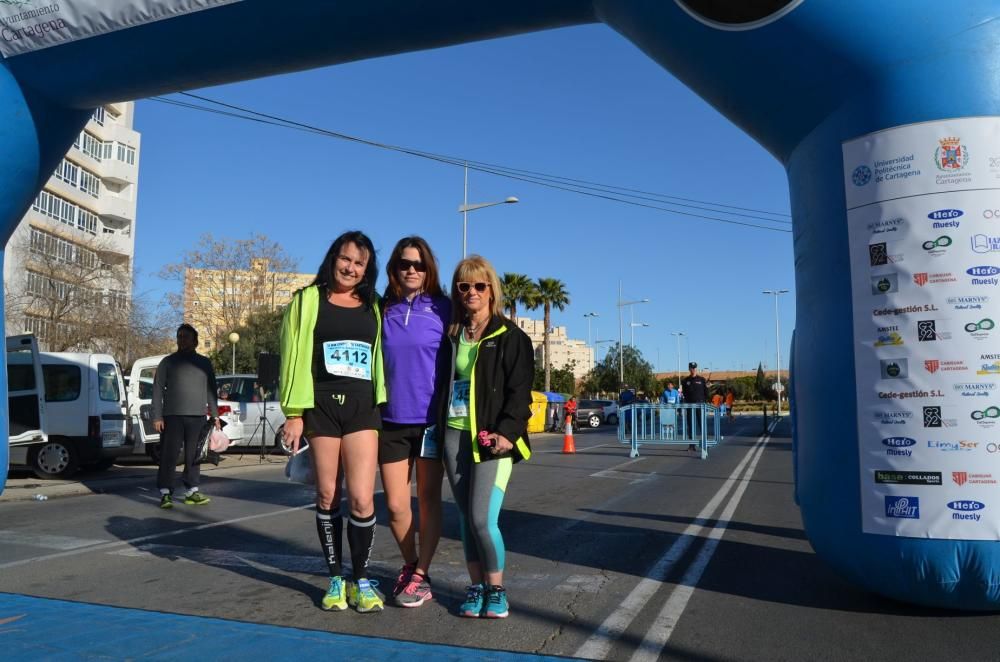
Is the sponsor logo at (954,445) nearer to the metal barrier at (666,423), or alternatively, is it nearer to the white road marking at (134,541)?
the white road marking at (134,541)

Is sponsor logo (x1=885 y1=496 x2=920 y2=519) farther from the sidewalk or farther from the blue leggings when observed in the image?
the sidewalk

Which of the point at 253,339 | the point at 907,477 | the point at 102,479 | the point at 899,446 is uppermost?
the point at 253,339

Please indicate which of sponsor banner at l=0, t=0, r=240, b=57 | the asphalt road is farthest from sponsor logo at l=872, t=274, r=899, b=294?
sponsor banner at l=0, t=0, r=240, b=57

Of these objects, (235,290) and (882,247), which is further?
(235,290)

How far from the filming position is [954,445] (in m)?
3.66

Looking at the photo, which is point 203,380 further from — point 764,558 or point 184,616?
point 764,558

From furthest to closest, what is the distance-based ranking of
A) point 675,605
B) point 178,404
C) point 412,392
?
point 178,404
point 675,605
point 412,392

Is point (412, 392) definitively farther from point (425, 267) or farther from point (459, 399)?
point (425, 267)

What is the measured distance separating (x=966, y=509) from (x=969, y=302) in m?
0.98

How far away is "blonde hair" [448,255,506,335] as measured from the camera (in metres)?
4.00

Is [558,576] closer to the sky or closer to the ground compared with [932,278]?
closer to the ground

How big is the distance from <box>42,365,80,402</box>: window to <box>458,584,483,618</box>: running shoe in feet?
32.6

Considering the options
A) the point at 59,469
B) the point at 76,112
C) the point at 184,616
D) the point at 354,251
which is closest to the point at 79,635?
the point at 184,616

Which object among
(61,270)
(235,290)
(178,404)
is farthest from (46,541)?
(235,290)
